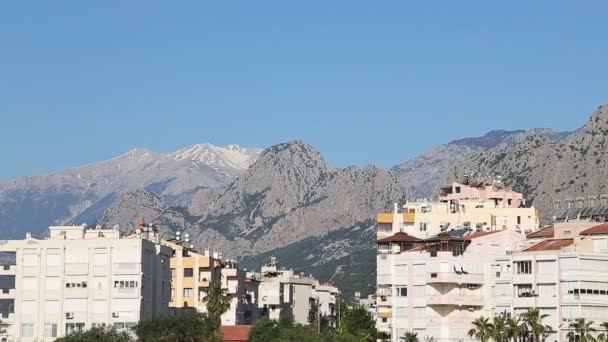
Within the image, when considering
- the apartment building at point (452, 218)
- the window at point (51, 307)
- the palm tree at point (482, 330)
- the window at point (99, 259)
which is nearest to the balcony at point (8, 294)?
the window at point (51, 307)

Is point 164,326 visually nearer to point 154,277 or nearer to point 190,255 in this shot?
point 154,277

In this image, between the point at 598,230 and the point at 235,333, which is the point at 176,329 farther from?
the point at 598,230

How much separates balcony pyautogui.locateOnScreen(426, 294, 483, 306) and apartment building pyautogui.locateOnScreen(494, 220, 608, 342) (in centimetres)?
635

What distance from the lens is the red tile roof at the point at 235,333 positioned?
155000mm

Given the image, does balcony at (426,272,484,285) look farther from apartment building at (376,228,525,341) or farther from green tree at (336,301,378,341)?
green tree at (336,301,378,341)

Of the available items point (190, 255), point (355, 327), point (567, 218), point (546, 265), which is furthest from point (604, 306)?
point (190, 255)

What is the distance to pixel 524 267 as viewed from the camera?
133 m

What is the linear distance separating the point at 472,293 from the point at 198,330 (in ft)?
90.1

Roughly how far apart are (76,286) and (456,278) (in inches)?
1495

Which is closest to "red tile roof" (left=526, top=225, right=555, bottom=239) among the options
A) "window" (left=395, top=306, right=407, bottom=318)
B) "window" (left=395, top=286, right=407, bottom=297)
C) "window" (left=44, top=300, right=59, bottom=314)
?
"window" (left=395, top=286, right=407, bottom=297)

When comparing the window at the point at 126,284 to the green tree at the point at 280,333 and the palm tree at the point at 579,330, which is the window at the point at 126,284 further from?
the palm tree at the point at 579,330

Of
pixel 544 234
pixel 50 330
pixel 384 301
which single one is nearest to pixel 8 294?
pixel 50 330

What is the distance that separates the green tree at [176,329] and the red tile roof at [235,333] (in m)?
12.6

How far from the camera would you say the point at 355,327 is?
177000 millimetres
